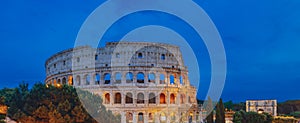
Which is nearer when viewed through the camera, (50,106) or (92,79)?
(50,106)

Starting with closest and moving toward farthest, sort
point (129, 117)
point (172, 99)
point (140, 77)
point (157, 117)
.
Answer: point (157, 117), point (129, 117), point (140, 77), point (172, 99)

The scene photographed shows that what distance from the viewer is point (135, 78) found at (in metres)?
39.2

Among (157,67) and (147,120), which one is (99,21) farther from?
(147,120)

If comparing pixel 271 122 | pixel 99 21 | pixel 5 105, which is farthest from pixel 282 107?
pixel 5 105

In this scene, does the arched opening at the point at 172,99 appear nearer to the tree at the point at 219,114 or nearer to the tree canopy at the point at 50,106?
the tree at the point at 219,114

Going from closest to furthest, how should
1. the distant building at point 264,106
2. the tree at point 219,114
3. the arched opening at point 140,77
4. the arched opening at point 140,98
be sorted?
the tree at point 219,114
the arched opening at point 140,98
the arched opening at point 140,77
the distant building at point 264,106

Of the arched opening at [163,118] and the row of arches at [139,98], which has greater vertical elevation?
the row of arches at [139,98]

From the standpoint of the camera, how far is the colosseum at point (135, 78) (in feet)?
127

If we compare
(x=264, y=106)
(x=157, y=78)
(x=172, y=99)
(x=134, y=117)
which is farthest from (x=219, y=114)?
(x=264, y=106)

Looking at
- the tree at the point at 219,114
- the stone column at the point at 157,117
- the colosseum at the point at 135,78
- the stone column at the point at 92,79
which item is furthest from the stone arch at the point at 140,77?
the tree at the point at 219,114

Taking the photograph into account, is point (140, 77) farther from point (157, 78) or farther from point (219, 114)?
point (219, 114)

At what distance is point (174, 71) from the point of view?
41.0 meters

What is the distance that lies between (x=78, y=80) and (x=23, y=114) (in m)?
23.5

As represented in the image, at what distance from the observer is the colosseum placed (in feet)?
127
